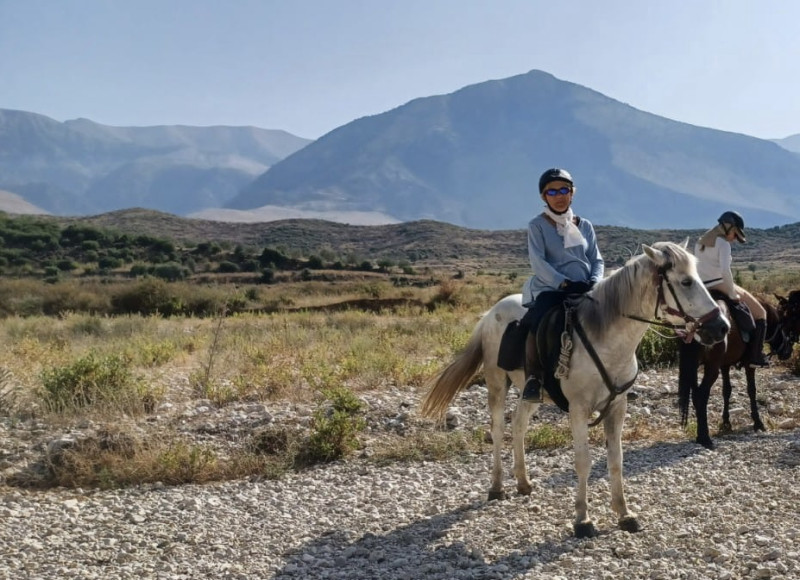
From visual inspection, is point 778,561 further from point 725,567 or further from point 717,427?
point 717,427

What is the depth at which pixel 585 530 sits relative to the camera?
5.46 metres

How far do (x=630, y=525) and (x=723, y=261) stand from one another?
4029 millimetres

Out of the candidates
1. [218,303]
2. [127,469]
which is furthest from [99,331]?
[127,469]

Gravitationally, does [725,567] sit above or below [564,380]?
below

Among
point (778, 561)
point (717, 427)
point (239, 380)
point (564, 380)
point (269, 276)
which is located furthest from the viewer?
point (269, 276)

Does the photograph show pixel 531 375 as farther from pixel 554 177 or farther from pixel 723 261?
pixel 723 261

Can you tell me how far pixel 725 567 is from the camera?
4707mm

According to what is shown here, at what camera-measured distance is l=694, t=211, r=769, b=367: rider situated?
8.31 metres

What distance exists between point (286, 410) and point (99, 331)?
11.0 metres

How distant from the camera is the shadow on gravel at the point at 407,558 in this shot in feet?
16.2

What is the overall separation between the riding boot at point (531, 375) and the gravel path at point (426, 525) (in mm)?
1031

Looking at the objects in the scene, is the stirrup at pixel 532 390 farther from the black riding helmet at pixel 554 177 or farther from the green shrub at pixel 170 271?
the green shrub at pixel 170 271

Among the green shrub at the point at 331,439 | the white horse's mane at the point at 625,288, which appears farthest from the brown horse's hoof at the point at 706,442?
the green shrub at the point at 331,439

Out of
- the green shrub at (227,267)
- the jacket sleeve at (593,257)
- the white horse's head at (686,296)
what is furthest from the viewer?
the green shrub at (227,267)
